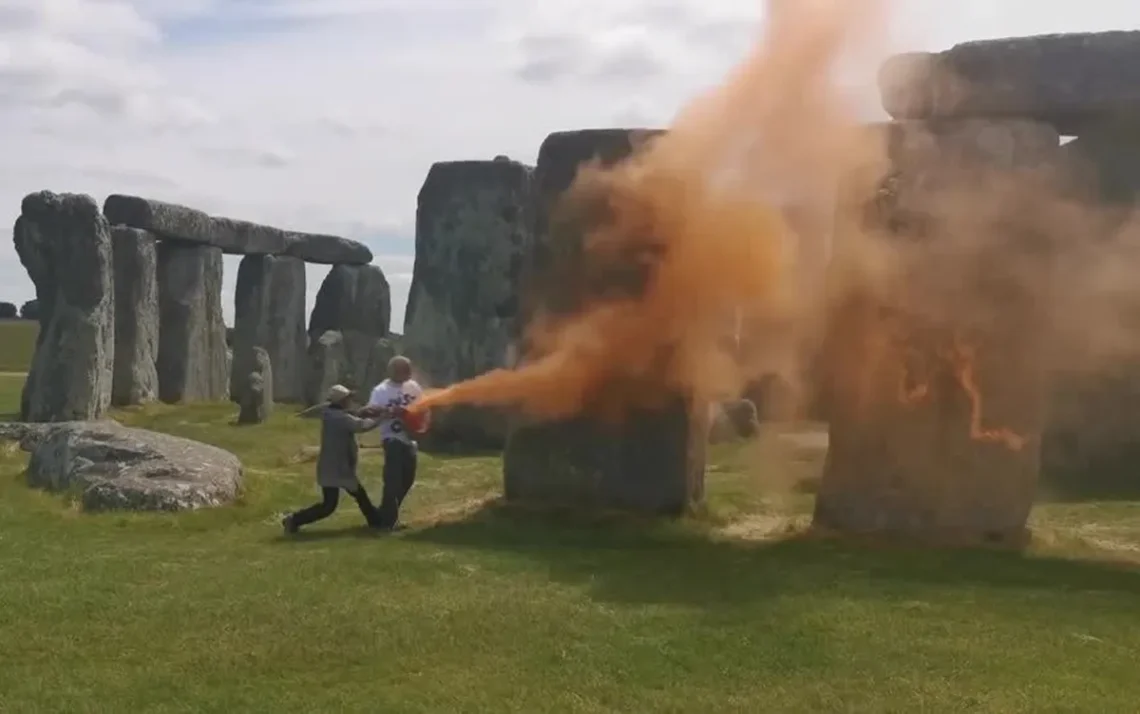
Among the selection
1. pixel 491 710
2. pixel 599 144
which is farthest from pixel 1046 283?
pixel 491 710

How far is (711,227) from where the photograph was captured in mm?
12297

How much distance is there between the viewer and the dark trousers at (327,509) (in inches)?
455

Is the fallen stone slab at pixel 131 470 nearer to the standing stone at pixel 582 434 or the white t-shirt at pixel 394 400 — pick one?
the white t-shirt at pixel 394 400

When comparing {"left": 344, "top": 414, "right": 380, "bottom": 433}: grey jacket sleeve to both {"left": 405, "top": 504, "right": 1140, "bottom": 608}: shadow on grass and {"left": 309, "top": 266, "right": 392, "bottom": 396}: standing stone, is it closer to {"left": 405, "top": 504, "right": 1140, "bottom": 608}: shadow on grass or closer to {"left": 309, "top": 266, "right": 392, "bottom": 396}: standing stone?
{"left": 405, "top": 504, "right": 1140, "bottom": 608}: shadow on grass

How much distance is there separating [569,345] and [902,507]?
10.6 ft

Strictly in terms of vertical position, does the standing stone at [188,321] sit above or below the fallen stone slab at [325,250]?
below

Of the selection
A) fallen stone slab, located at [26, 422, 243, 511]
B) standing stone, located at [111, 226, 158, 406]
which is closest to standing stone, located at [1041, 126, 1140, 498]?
fallen stone slab, located at [26, 422, 243, 511]

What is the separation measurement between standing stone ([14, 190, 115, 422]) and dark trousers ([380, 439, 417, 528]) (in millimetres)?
9498

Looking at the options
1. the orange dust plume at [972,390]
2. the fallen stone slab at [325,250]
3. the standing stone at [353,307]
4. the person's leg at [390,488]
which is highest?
the fallen stone slab at [325,250]

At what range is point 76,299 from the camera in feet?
66.5

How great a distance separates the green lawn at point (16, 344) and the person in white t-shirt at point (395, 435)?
1297 inches

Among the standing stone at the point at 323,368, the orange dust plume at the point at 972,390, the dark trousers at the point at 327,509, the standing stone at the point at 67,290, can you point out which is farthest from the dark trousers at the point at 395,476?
the standing stone at the point at 323,368

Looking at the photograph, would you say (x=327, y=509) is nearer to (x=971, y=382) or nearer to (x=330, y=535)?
(x=330, y=535)

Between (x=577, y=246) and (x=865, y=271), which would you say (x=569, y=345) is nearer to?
(x=577, y=246)
